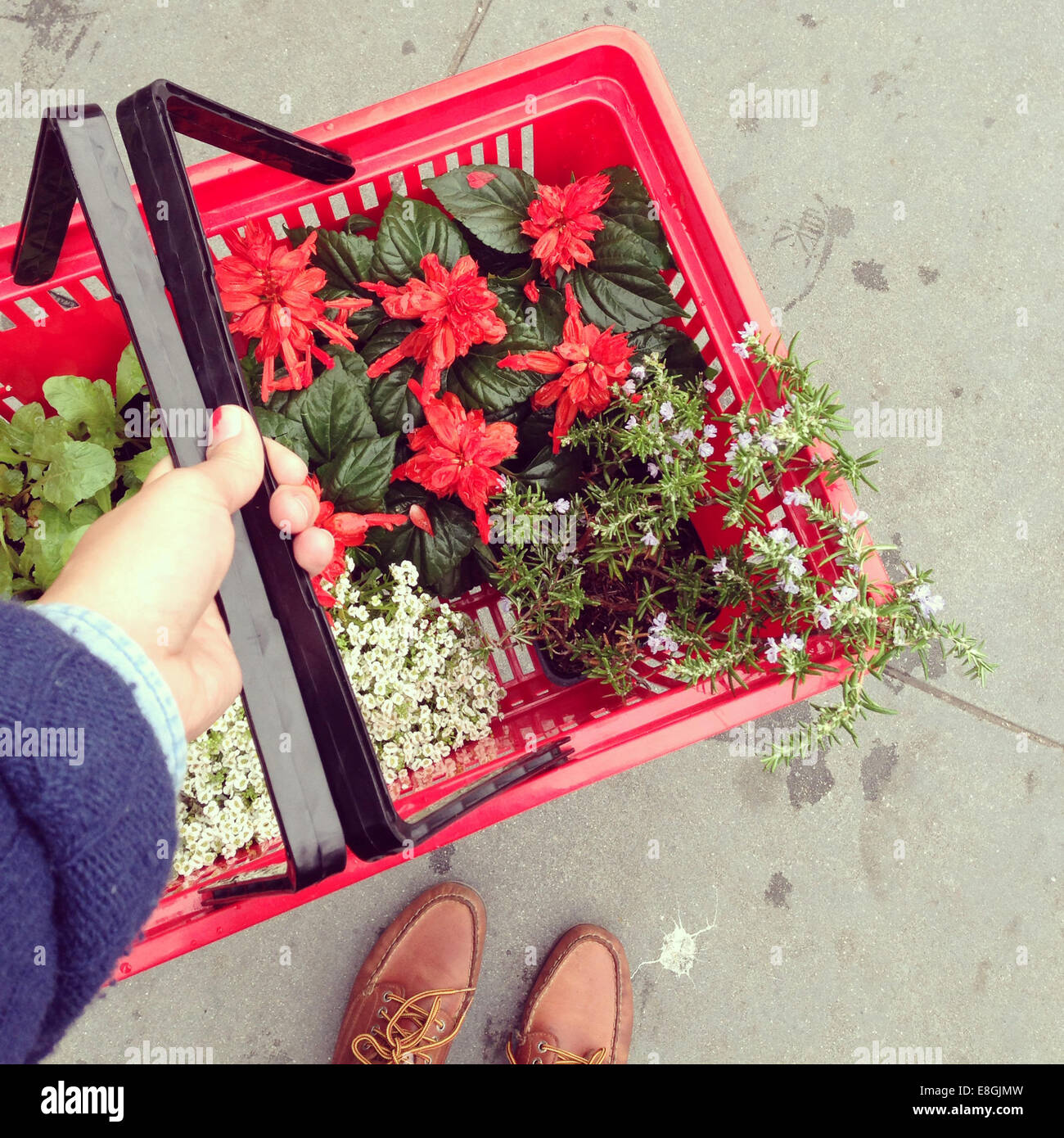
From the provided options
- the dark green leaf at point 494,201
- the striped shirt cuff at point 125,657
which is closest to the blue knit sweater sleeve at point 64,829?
the striped shirt cuff at point 125,657

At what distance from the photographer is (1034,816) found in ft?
5.49

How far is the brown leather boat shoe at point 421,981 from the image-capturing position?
152cm

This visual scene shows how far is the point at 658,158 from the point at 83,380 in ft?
2.70

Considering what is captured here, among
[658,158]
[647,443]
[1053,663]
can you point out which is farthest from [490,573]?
[1053,663]

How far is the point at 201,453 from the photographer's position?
27.6 inches

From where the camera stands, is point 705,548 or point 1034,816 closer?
point 705,548

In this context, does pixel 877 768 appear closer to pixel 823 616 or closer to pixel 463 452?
pixel 823 616

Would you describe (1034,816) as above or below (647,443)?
below

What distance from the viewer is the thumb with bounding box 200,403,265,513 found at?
0.67 metres

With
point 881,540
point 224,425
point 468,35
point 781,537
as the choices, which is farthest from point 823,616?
point 468,35
